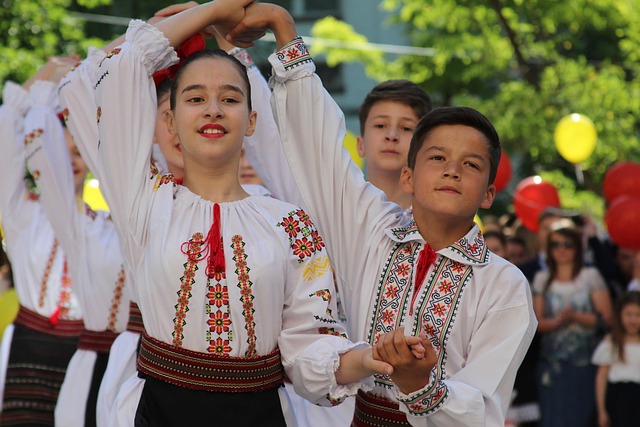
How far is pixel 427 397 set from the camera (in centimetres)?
328

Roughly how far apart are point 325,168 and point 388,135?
84 centimetres

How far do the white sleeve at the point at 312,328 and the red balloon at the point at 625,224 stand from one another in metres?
4.98

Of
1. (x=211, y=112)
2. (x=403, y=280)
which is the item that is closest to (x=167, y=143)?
(x=211, y=112)

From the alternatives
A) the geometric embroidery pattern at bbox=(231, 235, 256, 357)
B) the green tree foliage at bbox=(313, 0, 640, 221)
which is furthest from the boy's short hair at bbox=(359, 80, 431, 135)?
the green tree foliage at bbox=(313, 0, 640, 221)

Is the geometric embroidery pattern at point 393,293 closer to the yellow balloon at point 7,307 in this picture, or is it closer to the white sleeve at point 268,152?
the white sleeve at point 268,152

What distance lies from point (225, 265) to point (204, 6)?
32.6 inches

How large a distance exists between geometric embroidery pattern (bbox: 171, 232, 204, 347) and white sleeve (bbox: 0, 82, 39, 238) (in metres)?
2.32

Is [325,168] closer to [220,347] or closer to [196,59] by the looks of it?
[196,59]

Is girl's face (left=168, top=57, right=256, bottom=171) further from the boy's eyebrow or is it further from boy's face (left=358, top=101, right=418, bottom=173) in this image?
boy's face (left=358, top=101, right=418, bottom=173)

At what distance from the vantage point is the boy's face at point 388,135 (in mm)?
4582

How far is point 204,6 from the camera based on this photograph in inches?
147

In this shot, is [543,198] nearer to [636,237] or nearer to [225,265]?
[636,237]

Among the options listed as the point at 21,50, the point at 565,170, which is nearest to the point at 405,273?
the point at 21,50

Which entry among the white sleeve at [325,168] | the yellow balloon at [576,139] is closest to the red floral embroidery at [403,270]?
the white sleeve at [325,168]
